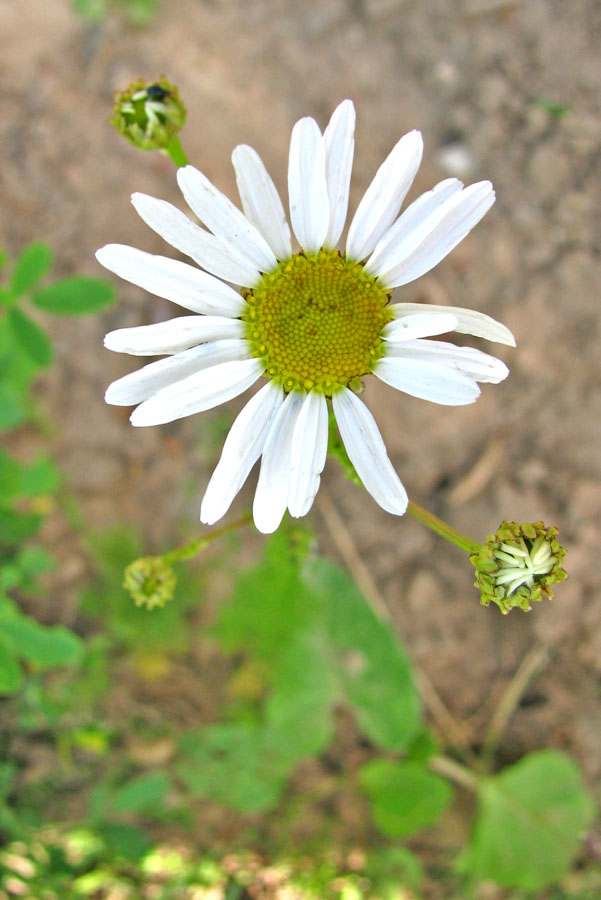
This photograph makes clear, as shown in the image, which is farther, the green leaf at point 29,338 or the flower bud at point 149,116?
the green leaf at point 29,338

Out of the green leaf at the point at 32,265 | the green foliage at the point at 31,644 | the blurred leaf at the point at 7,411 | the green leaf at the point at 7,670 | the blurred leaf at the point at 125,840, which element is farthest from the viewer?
the blurred leaf at the point at 125,840

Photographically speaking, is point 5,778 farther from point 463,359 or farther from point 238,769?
point 463,359

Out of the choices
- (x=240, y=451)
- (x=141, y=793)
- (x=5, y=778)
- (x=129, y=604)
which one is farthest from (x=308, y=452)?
(x=5, y=778)

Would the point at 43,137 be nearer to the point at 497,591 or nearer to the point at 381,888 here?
the point at 497,591

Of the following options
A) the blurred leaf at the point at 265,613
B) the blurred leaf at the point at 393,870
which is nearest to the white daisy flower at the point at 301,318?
the blurred leaf at the point at 265,613

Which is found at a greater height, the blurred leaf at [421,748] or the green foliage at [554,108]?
the green foliage at [554,108]

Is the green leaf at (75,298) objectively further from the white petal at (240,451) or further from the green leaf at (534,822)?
the green leaf at (534,822)
